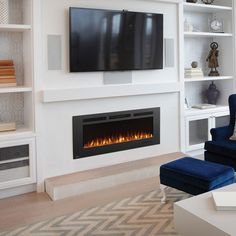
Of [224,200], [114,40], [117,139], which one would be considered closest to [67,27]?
[114,40]

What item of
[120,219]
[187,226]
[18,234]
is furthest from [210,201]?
[18,234]

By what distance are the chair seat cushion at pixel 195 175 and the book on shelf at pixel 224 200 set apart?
44 cm

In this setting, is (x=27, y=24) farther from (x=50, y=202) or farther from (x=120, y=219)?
(x=120, y=219)

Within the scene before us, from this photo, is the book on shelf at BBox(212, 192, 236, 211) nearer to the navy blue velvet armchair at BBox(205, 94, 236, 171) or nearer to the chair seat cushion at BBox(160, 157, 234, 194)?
the chair seat cushion at BBox(160, 157, 234, 194)

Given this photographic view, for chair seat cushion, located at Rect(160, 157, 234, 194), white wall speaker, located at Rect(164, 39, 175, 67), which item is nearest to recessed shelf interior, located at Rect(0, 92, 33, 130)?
chair seat cushion, located at Rect(160, 157, 234, 194)

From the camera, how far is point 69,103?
11.6 ft

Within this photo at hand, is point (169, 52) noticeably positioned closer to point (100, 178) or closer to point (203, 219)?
point (100, 178)

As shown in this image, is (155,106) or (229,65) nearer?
(155,106)

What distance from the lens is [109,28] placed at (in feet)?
12.1

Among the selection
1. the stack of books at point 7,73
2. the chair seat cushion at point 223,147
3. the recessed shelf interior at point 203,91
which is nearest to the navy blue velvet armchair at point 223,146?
the chair seat cushion at point 223,147

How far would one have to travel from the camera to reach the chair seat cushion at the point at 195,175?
105 inches

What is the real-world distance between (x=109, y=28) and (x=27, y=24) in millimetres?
877

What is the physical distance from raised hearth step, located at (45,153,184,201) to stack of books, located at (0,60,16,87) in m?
1.04

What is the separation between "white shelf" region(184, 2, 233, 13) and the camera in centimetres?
440
